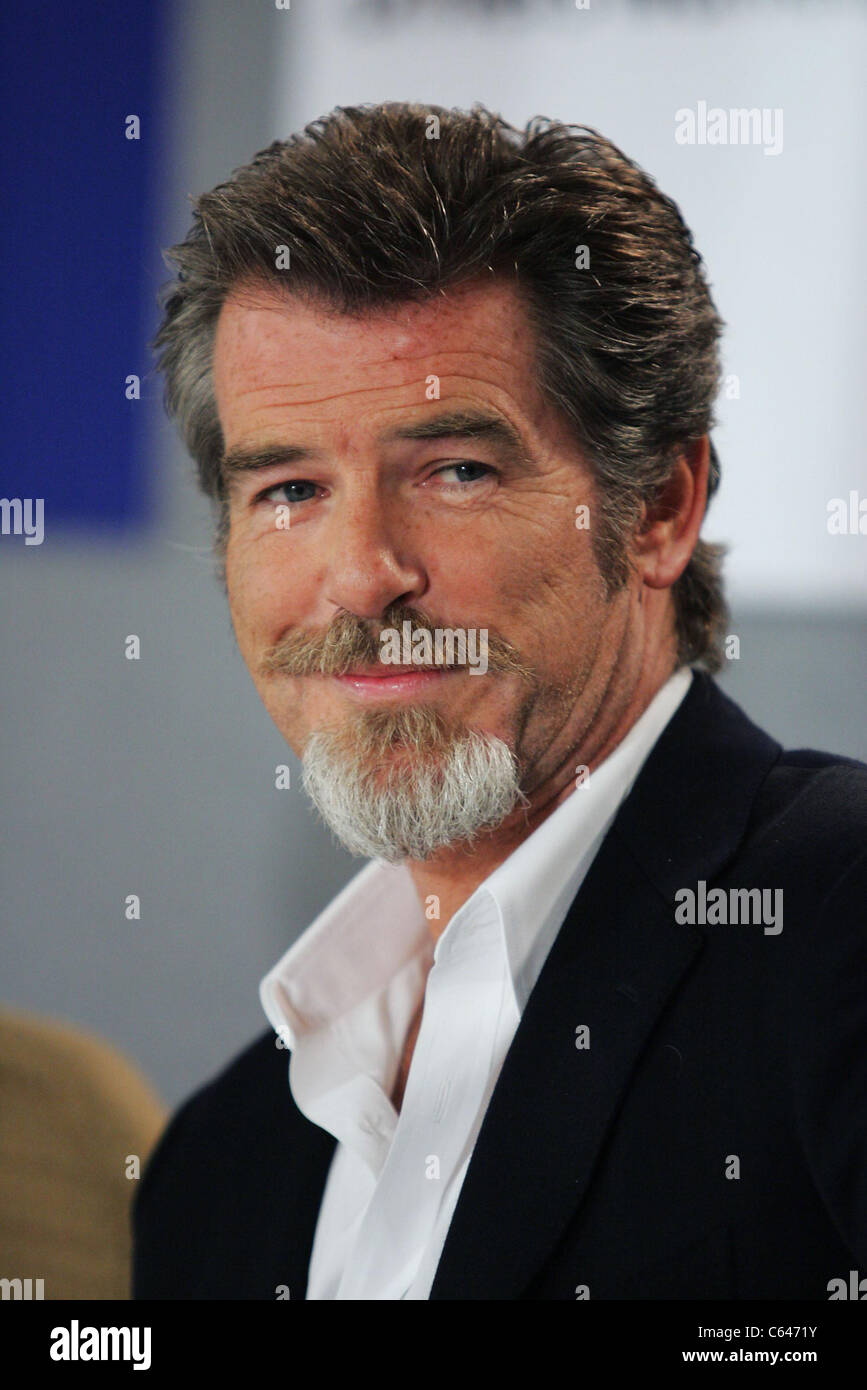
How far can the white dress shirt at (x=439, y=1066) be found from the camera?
1.01 m

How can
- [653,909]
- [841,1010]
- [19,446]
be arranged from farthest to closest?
[19,446] → [653,909] → [841,1010]

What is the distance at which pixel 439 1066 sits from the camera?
1046mm

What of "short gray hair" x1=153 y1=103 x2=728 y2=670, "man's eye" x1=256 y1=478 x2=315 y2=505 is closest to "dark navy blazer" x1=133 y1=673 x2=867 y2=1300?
"short gray hair" x1=153 y1=103 x2=728 y2=670

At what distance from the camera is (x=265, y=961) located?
5.93 ft

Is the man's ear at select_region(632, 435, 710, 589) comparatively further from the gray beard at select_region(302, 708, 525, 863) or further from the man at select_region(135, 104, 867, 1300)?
the gray beard at select_region(302, 708, 525, 863)

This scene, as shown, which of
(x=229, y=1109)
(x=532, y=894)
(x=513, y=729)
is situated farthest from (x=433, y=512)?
(x=229, y=1109)

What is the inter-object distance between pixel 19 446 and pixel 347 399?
716mm

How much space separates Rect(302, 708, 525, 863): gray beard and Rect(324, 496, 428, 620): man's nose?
9cm

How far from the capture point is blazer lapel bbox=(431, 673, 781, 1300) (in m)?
0.91

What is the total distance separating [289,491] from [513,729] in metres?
0.25

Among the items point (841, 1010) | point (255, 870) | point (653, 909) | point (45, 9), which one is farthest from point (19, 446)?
point (841, 1010)

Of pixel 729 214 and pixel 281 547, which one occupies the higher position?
pixel 729 214

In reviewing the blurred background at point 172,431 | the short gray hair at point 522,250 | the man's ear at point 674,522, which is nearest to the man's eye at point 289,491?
the short gray hair at point 522,250

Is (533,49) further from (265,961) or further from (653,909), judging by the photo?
(265,961)
